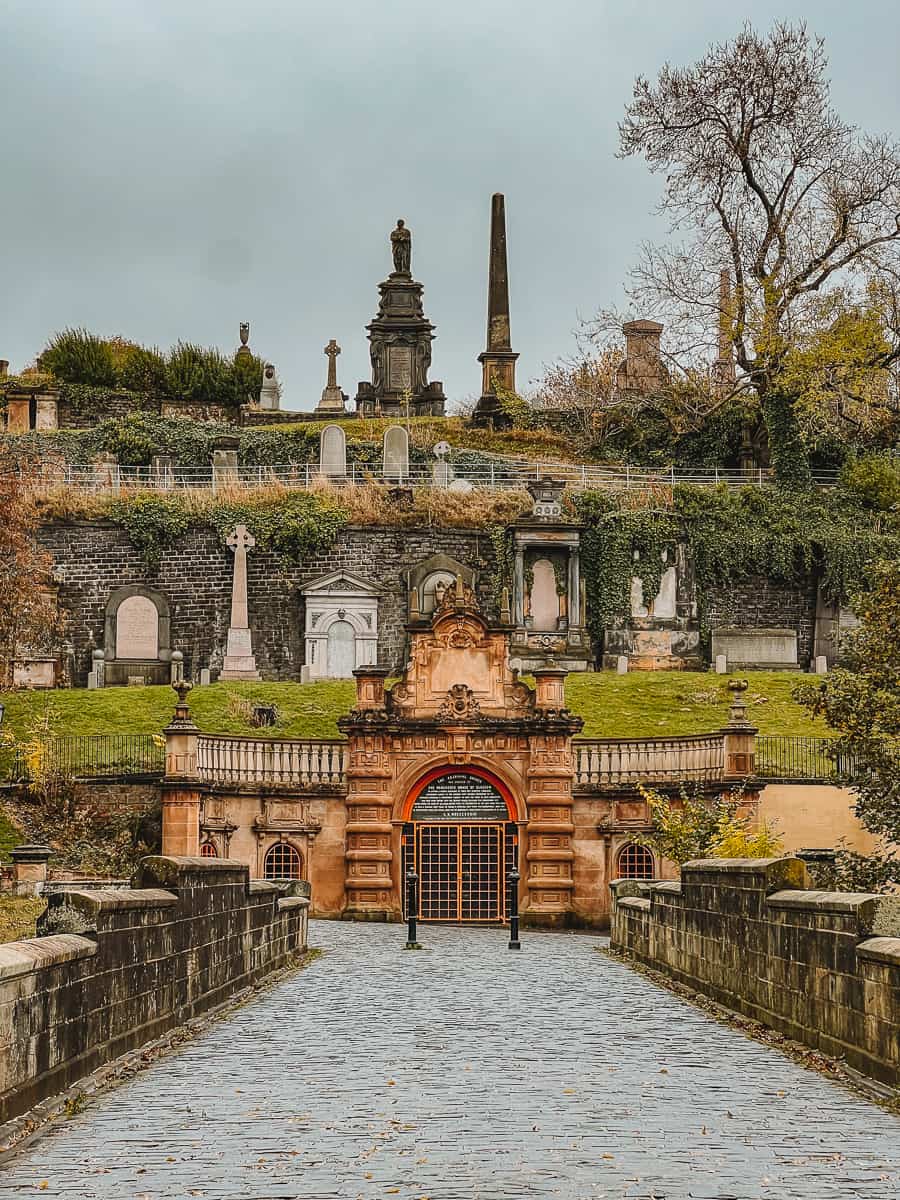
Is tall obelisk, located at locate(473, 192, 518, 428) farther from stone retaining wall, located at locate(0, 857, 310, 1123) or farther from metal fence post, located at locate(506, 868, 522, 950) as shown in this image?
stone retaining wall, located at locate(0, 857, 310, 1123)

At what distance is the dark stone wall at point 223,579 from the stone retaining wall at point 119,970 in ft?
103

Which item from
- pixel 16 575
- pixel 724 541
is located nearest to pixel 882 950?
pixel 16 575

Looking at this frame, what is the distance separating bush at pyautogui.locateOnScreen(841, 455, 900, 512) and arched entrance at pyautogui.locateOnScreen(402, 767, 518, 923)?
Result: 2545 cm

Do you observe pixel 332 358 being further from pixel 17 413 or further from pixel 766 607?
pixel 766 607

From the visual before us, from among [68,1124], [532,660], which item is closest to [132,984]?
[68,1124]

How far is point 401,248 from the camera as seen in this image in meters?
75.9

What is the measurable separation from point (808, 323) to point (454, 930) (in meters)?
31.7

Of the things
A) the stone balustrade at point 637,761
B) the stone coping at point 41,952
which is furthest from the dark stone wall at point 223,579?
the stone coping at point 41,952

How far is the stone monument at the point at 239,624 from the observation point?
50062mm

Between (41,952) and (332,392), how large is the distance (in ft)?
215

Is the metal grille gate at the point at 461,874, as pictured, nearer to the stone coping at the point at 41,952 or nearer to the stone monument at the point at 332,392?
the stone coping at the point at 41,952

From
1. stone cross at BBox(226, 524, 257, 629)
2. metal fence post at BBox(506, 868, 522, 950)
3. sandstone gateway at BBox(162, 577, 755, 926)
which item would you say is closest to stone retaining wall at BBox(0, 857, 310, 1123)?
metal fence post at BBox(506, 868, 522, 950)

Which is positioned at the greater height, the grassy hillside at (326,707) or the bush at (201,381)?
the bush at (201,381)

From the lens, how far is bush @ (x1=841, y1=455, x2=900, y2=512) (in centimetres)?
5694
